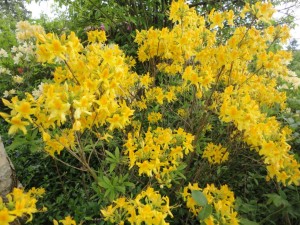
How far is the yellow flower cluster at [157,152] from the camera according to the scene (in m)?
1.38

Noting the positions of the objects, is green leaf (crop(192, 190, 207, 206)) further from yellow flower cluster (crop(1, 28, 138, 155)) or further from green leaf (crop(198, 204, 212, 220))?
yellow flower cluster (crop(1, 28, 138, 155))

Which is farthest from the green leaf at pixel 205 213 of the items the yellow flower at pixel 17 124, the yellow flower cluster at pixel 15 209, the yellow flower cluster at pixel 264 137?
the yellow flower at pixel 17 124

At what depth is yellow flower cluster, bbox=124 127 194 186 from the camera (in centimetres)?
138

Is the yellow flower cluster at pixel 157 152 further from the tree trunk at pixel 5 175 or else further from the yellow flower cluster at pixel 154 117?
the tree trunk at pixel 5 175

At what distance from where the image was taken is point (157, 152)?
140 cm

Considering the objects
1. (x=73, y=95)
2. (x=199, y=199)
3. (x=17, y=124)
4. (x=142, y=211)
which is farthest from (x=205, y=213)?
(x=17, y=124)

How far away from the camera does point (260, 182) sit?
242cm

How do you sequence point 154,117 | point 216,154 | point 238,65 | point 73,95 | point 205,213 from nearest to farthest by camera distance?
point 73,95 → point 205,213 → point 238,65 → point 216,154 → point 154,117

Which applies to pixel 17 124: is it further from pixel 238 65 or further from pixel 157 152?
pixel 238 65

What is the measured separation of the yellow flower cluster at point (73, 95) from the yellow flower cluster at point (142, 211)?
0.37 metres

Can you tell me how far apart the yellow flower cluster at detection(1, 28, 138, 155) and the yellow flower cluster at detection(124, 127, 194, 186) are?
239mm

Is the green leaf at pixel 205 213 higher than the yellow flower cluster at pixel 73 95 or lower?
lower

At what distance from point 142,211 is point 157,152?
338 mm

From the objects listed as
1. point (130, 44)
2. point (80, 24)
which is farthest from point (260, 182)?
point (80, 24)
